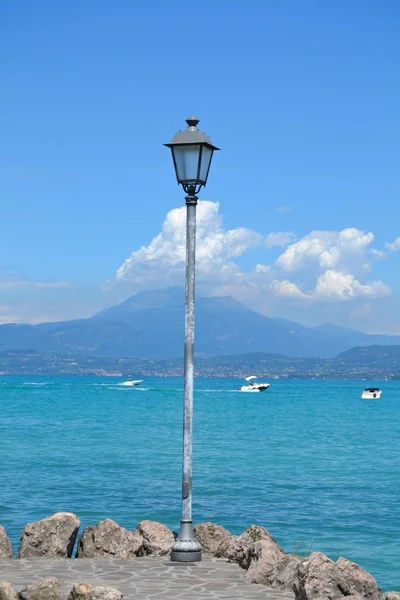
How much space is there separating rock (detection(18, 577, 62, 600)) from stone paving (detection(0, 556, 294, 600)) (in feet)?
1.47

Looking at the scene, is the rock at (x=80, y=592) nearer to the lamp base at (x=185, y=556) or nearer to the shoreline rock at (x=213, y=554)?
the shoreline rock at (x=213, y=554)

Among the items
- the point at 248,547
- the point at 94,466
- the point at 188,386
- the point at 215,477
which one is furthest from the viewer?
the point at 94,466

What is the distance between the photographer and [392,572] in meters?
18.4

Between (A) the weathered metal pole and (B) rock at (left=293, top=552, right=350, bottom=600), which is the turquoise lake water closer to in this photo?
(A) the weathered metal pole

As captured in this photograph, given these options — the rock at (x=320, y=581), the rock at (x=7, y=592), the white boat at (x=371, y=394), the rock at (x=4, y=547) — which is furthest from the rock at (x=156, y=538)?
the white boat at (x=371, y=394)

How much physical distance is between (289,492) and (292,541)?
30.2ft

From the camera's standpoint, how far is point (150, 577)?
1278 centimetres

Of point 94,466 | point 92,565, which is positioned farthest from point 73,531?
point 94,466

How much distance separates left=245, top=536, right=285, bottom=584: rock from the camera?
12531 mm

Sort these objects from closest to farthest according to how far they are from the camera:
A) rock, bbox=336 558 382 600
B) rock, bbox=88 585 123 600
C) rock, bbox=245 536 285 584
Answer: rock, bbox=88 585 123 600, rock, bbox=336 558 382 600, rock, bbox=245 536 285 584

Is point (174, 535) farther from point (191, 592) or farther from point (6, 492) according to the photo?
point (6, 492)

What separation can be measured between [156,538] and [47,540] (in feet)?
5.26

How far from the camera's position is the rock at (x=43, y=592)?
10.7m

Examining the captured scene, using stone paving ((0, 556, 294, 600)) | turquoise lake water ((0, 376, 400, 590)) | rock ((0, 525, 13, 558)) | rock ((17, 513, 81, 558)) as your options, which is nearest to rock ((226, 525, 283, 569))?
stone paving ((0, 556, 294, 600))
